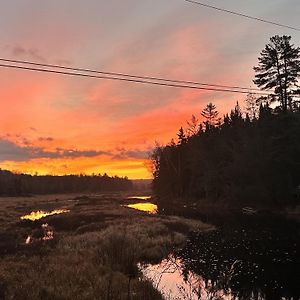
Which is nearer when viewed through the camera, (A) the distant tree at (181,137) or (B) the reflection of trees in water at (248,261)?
(B) the reflection of trees in water at (248,261)

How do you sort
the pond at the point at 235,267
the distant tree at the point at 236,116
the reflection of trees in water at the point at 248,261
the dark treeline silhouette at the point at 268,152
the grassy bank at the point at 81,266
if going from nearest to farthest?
the grassy bank at the point at 81,266
the pond at the point at 235,267
the reflection of trees in water at the point at 248,261
the dark treeline silhouette at the point at 268,152
the distant tree at the point at 236,116

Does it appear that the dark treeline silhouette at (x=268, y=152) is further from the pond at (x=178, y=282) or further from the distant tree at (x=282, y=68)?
the pond at (x=178, y=282)

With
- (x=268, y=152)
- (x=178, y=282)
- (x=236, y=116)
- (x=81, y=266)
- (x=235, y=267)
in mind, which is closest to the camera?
Answer: (x=178, y=282)

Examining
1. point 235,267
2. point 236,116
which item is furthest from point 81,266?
point 236,116

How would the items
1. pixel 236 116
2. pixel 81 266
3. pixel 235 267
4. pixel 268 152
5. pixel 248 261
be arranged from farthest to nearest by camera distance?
pixel 236 116, pixel 268 152, pixel 248 261, pixel 235 267, pixel 81 266

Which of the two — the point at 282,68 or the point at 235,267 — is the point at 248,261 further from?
the point at 282,68

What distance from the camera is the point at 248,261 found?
2559 cm

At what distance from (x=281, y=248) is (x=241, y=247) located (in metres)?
2.83

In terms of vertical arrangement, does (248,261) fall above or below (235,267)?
above

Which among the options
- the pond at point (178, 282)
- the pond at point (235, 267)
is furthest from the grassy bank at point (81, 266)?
the pond at point (235, 267)

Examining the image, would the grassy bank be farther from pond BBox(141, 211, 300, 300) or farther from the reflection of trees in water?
the reflection of trees in water

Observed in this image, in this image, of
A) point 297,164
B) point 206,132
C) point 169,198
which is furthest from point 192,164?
point 297,164

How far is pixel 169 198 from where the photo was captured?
112938 millimetres

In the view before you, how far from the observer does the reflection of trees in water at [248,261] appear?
19734 mm
